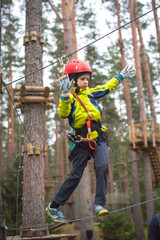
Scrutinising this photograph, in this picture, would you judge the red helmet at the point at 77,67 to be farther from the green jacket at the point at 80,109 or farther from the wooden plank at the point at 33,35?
the wooden plank at the point at 33,35

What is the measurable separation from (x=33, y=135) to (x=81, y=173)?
356 cm

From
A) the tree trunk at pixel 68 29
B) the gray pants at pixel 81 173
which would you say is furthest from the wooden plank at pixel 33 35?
the gray pants at pixel 81 173

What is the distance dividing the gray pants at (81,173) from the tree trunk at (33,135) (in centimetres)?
324

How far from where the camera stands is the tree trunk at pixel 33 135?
21.6 ft

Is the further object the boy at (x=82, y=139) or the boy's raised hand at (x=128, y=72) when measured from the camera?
the boy's raised hand at (x=128, y=72)

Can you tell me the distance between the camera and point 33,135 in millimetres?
6957

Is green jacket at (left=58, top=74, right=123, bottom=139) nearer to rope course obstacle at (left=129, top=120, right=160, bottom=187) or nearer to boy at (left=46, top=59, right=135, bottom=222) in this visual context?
boy at (left=46, top=59, right=135, bottom=222)

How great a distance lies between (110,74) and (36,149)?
1726 centimetres

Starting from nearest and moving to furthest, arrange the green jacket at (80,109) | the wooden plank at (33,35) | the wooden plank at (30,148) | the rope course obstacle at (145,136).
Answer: the green jacket at (80,109) → the wooden plank at (30,148) → the wooden plank at (33,35) → the rope course obstacle at (145,136)

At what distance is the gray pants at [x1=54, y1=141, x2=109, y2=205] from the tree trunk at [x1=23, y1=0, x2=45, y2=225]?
3.24 m

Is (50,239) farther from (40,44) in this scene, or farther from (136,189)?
(136,189)

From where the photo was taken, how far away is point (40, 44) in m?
7.60

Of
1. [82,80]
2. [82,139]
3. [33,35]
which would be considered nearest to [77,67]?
[82,80]

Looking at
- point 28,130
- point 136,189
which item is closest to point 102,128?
point 28,130
